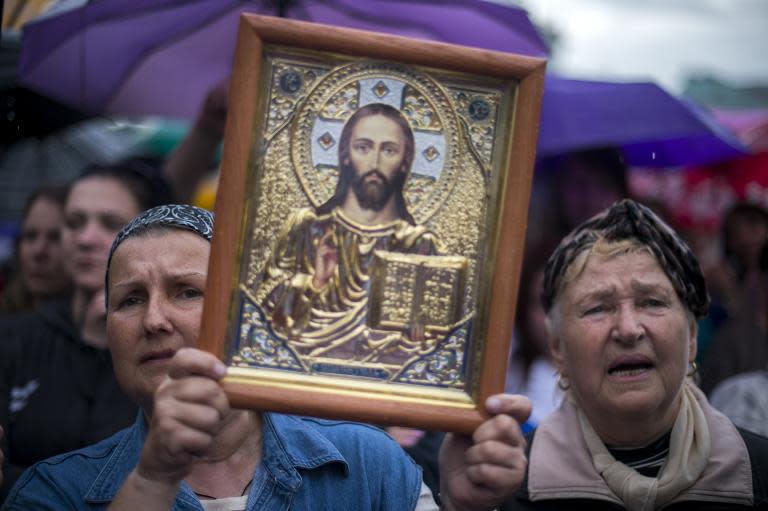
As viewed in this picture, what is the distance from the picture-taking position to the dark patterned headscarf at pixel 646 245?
2570 millimetres

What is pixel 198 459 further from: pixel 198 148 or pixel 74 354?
pixel 198 148

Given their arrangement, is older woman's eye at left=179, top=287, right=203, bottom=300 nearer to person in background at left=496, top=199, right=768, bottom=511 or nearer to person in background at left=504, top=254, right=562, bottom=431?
person in background at left=496, top=199, right=768, bottom=511

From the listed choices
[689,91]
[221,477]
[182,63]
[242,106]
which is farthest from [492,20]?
[689,91]

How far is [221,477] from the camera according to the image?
7.13 feet

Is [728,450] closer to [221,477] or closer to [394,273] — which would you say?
[394,273]

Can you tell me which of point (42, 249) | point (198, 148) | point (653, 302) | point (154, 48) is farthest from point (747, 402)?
point (42, 249)

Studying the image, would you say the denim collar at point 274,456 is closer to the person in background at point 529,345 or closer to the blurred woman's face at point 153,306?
the blurred woman's face at point 153,306

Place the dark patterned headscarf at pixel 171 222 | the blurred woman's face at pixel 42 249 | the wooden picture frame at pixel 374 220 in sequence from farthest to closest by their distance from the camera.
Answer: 1. the blurred woman's face at pixel 42 249
2. the dark patterned headscarf at pixel 171 222
3. the wooden picture frame at pixel 374 220

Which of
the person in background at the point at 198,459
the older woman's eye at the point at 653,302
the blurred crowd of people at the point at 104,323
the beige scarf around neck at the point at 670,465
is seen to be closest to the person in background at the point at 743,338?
the blurred crowd of people at the point at 104,323

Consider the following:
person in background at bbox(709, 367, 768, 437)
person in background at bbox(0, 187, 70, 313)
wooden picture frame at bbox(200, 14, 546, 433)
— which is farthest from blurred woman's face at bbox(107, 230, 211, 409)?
person in background at bbox(0, 187, 70, 313)

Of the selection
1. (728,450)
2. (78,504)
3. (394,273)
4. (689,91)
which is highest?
(689,91)

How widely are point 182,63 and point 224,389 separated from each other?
3.08m

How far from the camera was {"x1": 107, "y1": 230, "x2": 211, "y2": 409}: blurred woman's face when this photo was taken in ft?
7.05

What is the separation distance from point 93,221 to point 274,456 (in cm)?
188
